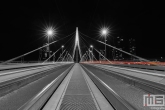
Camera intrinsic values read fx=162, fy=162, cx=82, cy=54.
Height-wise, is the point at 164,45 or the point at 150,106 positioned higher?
the point at 164,45

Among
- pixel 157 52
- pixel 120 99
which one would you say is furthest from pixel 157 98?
pixel 157 52

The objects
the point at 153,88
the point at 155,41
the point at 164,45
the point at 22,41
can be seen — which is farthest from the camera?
the point at 155,41

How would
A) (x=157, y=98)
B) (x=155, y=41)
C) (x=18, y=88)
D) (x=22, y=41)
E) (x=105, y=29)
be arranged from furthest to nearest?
(x=155, y=41)
(x=22, y=41)
(x=105, y=29)
(x=18, y=88)
(x=157, y=98)

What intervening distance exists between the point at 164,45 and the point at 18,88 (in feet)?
392

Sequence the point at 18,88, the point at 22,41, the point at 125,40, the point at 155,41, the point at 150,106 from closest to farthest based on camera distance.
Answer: the point at 150,106 < the point at 18,88 < the point at 22,41 < the point at 155,41 < the point at 125,40

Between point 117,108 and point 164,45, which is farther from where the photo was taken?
point 164,45

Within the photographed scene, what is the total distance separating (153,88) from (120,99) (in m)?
2.11

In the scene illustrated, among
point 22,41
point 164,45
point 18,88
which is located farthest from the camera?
point 164,45

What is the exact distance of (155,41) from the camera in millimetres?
118375

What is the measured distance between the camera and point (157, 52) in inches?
4764

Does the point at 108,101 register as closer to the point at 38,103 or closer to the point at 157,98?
the point at 157,98

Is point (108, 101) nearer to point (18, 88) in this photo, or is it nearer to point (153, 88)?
point (153, 88)

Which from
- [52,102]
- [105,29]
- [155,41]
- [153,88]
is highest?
[155,41]

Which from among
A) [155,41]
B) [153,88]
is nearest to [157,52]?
[155,41]
